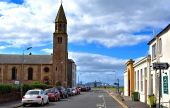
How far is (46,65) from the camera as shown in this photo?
5453 inches

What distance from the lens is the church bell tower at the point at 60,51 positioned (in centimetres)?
12750

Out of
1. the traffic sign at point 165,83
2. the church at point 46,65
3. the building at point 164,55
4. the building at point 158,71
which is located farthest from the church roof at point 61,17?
the traffic sign at point 165,83

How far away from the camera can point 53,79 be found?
425 ft

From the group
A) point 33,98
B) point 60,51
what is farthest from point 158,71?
point 60,51

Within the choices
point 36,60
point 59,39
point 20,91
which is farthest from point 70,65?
point 20,91

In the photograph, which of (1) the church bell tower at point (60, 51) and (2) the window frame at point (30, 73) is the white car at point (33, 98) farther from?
(2) the window frame at point (30, 73)

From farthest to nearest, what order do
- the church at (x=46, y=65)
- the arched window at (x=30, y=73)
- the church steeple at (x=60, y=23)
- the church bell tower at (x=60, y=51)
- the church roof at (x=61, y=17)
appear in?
the arched window at (x=30, y=73)
the church roof at (x=61, y=17)
the church steeple at (x=60, y=23)
the church at (x=46, y=65)
the church bell tower at (x=60, y=51)

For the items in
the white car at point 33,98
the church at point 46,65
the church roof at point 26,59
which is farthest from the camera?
the church roof at point 26,59

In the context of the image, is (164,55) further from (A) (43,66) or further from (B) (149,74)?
(A) (43,66)

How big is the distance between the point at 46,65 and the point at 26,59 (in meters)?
9.22

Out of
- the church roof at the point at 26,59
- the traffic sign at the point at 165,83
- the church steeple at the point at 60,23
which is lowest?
the traffic sign at the point at 165,83

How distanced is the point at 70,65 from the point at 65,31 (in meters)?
24.4

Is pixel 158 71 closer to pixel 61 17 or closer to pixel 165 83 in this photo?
pixel 165 83

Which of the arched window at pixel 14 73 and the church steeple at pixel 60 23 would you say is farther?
the arched window at pixel 14 73
